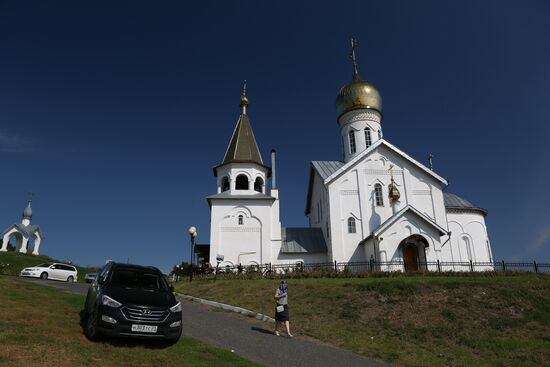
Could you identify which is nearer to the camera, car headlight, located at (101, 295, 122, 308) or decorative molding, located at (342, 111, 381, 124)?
car headlight, located at (101, 295, 122, 308)

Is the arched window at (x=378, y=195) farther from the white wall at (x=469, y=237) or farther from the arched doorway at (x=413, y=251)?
the white wall at (x=469, y=237)

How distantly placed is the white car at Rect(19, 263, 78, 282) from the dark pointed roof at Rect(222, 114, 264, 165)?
13.5 metres

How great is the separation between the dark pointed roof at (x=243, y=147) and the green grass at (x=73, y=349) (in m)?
21.2

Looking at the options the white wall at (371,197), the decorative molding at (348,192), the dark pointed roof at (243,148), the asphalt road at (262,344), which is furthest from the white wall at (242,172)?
the asphalt road at (262,344)

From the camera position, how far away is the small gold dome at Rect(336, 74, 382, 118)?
33.8 metres

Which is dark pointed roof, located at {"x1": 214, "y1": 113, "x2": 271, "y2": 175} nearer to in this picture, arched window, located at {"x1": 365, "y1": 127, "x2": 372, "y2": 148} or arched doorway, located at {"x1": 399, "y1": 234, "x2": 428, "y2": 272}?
arched window, located at {"x1": 365, "y1": 127, "x2": 372, "y2": 148}

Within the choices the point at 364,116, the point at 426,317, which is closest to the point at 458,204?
the point at 364,116

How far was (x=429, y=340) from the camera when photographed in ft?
37.0

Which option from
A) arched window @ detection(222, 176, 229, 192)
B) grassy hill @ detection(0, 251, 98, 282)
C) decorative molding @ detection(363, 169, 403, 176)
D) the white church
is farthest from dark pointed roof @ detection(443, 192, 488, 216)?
grassy hill @ detection(0, 251, 98, 282)

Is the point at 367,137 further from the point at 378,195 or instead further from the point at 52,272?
the point at 52,272

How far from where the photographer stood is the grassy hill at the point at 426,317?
33.7 feet

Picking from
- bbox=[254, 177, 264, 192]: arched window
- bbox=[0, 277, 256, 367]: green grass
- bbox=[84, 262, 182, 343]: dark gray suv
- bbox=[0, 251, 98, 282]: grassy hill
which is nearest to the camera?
bbox=[0, 277, 256, 367]: green grass

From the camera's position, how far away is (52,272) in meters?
26.4

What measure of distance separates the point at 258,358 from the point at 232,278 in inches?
561
